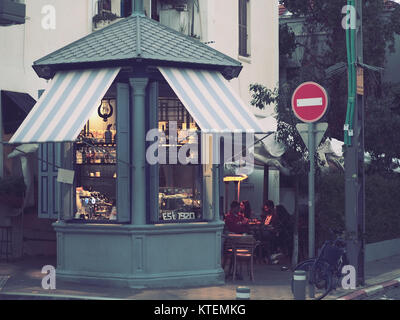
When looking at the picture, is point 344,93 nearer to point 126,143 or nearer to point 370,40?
point 370,40

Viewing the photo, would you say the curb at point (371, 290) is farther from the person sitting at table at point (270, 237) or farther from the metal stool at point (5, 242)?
the metal stool at point (5, 242)

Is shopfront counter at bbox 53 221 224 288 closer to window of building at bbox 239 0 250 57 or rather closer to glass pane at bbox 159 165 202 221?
glass pane at bbox 159 165 202 221

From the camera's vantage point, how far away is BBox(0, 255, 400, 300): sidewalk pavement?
12.9m

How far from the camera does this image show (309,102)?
1323 cm

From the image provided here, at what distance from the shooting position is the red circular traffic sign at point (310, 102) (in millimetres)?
13039

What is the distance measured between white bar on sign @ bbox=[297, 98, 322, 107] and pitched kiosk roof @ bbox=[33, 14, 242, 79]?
187cm

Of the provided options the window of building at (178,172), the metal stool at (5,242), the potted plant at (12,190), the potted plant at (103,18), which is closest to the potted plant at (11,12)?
the window of building at (178,172)

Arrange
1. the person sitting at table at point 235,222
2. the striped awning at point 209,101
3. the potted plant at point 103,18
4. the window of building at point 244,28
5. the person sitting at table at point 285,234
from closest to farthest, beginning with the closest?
1. the striped awning at point 209,101
2. the person sitting at table at point 235,222
3. the person sitting at table at point 285,234
4. the potted plant at point 103,18
5. the window of building at point 244,28

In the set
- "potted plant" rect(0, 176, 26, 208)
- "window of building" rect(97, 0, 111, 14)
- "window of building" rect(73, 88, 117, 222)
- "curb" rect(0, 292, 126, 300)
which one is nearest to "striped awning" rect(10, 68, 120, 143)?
"window of building" rect(73, 88, 117, 222)

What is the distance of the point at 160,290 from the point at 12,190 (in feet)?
17.9

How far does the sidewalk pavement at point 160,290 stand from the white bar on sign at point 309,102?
10.2ft

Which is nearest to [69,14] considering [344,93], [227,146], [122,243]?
[227,146]
